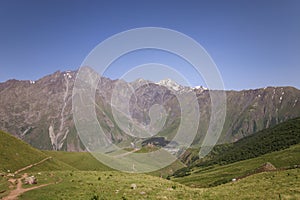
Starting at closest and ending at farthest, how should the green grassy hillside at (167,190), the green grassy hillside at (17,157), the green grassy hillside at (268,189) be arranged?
the green grassy hillside at (268,189)
the green grassy hillside at (167,190)
the green grassy hillside at (17,157)

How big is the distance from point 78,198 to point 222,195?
16774mm

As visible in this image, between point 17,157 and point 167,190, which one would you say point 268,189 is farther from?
point 17,157

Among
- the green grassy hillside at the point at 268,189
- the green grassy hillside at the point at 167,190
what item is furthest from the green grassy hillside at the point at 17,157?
the green grassy hillside at the point at 268,189

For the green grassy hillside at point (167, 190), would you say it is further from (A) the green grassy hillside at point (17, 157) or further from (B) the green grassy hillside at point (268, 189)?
(A) the green grassy hillside at point (17, 157)

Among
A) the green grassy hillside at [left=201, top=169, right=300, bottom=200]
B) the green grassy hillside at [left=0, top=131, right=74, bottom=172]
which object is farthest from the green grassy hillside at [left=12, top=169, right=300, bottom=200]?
the green grassy hillside at [left=0, top=131, right=74, bottom=172]

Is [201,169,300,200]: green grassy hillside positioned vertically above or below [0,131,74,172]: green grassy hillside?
above

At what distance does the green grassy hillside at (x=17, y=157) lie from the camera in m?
91.8

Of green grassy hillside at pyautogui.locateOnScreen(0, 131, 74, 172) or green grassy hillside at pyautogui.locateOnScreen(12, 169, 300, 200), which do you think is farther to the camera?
green grassy hillside at pyautogui.locateOnScreen(0, 131, 74, 172)

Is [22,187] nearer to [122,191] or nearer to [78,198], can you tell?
[78,198]

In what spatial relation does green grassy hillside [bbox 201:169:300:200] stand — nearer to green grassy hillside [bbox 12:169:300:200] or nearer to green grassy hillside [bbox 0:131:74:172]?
green grassy hillside [bbox 12:169:300:200]

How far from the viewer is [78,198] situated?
3341cm

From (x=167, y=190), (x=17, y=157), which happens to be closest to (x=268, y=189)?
(x=167, y=190)

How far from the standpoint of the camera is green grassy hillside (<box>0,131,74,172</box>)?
91.8 metres

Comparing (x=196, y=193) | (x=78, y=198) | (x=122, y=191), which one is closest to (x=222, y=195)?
(x=196, y=193)
